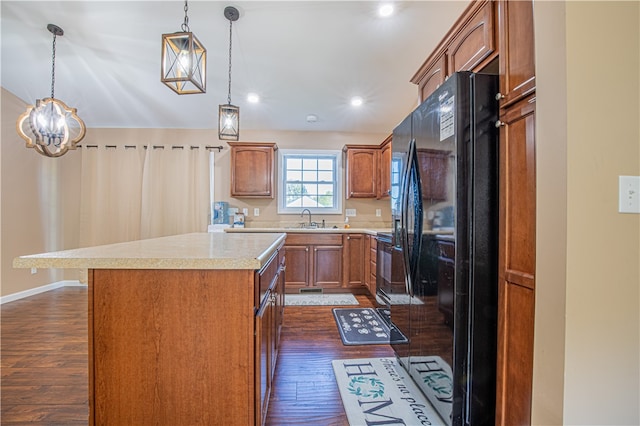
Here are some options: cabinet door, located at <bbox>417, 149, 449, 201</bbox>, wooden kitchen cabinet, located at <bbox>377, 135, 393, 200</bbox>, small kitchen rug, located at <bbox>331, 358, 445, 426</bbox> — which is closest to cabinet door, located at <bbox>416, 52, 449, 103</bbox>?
cabinet door, located at <bbox>417, 149, 449, 201</bbox>

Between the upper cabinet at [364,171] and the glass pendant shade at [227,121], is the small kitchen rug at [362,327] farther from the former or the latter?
the glass pendant shade at [227,121]

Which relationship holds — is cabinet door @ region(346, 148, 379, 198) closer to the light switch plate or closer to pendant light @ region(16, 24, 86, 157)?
pendant light @ region(16, 24, 86, 157)

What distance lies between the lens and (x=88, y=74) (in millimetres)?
3455

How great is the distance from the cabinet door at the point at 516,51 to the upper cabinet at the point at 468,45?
97 mm

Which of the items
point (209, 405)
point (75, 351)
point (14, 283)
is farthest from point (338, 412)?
point (14, 283)

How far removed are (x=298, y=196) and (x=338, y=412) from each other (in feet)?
11.0

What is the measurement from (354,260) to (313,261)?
1.91 ft

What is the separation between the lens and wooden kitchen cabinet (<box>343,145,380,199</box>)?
4305 mm

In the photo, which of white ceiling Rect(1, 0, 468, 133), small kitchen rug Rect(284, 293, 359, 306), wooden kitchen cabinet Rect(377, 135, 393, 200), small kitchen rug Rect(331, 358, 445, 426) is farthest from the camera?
wooden kitchen cabinet Rect(377, 135, 393, 200)

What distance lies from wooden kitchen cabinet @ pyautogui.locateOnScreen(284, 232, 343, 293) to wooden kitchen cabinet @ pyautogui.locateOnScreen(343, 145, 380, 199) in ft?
2.78

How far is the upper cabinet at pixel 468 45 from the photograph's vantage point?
54.4 inches

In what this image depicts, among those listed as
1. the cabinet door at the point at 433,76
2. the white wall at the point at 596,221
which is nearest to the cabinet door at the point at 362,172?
the cabinet door at the point at 433,76

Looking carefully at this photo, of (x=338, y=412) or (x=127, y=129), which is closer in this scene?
(x=338, y=412)

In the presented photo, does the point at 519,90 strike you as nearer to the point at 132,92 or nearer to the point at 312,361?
the point at 312,361
